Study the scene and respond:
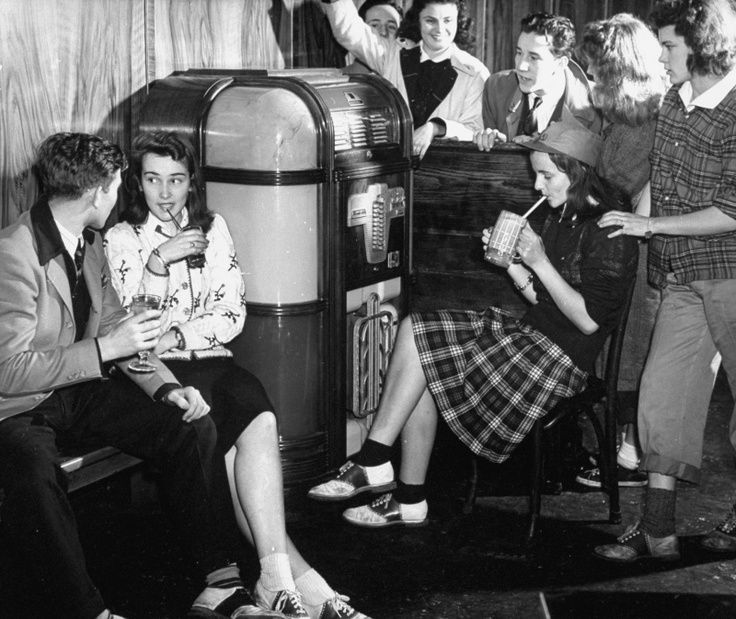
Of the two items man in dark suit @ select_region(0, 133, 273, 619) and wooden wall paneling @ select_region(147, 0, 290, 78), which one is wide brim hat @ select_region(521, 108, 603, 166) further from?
wooden wall paneling @ select_region(147, 0, 290, 78)

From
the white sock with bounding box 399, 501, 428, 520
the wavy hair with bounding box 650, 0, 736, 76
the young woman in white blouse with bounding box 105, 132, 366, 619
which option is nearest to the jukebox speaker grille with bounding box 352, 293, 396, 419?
the white sock with bounding box 399, 501, 428, 520

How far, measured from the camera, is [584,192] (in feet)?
12.1

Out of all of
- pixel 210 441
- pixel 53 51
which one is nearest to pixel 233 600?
pixel 210 441

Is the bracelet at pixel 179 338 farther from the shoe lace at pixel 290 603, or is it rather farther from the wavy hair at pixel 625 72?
the wavy hair at pixel 625 72

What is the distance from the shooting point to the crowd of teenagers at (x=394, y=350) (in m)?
2.96

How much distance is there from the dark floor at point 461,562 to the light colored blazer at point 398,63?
1761 millimetres

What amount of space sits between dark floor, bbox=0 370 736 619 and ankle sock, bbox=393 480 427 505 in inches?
4.1

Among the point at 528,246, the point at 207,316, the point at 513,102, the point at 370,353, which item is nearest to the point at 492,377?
the point at 528,246

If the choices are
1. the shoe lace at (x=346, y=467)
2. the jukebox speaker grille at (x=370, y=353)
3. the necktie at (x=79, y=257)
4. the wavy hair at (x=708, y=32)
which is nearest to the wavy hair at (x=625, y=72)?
the wavy hair at (x=708, y=32)

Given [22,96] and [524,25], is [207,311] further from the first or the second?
[524,25]

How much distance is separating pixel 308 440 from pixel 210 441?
0.96 metres

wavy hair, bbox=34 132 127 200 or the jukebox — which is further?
the jukebox

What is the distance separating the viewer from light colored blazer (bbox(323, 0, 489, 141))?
4.96m

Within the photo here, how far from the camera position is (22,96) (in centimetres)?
359
